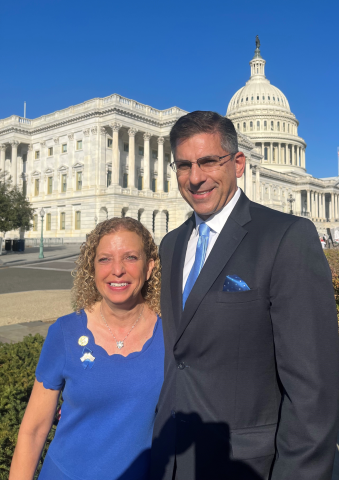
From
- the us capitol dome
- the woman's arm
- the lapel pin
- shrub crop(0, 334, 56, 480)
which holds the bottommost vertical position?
shrub crop(0, 334, 56, 480)

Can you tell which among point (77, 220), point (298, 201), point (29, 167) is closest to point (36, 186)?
point (29, 167)

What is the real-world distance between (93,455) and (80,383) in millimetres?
444

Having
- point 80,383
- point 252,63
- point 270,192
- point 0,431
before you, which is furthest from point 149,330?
point 252,63

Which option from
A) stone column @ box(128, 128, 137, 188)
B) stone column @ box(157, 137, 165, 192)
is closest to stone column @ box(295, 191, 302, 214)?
stone column @ box(157, 137, 165, 192)

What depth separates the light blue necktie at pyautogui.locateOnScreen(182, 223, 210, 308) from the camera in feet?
8.57

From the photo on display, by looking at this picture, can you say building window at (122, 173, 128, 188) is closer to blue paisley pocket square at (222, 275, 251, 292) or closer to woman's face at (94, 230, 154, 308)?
woman's face at (94, 230, 154, 308)

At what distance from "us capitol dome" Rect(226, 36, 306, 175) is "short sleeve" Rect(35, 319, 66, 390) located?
359ft

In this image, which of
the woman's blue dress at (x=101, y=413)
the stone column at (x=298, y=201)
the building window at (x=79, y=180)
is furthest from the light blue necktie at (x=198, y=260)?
the stone column at (x=298, y=201)

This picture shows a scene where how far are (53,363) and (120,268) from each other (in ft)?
2.35

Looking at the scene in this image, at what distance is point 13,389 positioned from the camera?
4.32m

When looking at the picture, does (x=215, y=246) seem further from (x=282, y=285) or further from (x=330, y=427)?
(x=330, y=427)

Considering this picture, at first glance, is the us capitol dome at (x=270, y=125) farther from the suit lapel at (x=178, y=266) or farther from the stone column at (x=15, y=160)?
the suit lapel at (x=178, y=266)

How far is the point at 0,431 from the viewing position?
12.6 feet

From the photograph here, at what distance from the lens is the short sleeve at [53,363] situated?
262 centimetres
